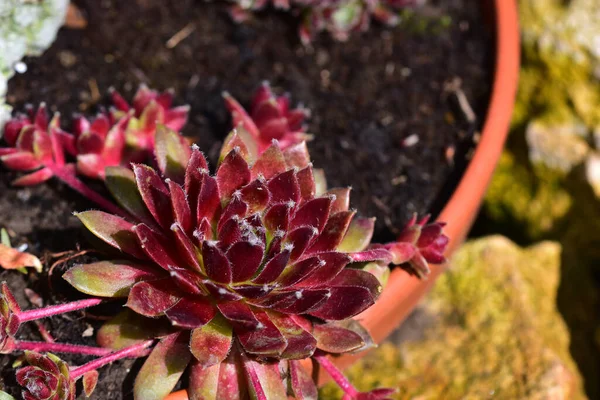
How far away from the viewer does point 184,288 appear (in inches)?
41.7

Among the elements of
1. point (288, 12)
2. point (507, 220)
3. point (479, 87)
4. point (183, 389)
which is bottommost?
point (507, 220)

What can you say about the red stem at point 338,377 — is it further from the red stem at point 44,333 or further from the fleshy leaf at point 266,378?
the red stem at point 44,333

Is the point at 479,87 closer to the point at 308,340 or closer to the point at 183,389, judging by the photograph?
the point at 308,340

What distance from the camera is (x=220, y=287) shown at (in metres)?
1.04

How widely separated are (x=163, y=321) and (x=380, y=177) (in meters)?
0.69

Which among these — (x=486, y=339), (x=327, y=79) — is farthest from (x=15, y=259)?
(x=486, y=339)

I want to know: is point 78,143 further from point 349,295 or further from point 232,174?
point 349,295

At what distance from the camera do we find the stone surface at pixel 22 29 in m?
1.37

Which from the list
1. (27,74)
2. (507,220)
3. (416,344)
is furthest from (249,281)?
(507,220)

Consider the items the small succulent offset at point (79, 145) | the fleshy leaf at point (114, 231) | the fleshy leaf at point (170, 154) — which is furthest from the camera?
the small succulent offset at point (79, 145)

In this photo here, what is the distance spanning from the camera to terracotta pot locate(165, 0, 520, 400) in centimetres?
136

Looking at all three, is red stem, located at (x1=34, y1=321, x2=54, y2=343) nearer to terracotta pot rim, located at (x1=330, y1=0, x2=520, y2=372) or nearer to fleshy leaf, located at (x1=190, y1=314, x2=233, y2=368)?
fleshy leaf, located at (x1=190, y1=314, x2=233, y2=368)

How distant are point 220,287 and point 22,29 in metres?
0.80

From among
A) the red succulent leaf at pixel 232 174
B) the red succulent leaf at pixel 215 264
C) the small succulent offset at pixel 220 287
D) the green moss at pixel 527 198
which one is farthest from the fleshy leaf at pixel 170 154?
the green moss at pixel 527 198
